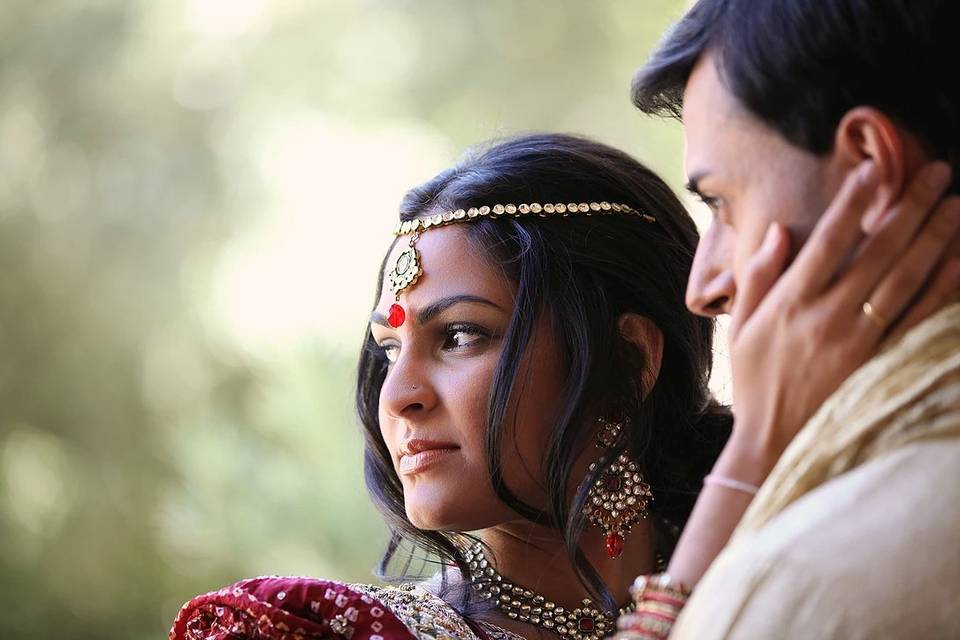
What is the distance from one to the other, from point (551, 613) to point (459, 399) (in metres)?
0.40

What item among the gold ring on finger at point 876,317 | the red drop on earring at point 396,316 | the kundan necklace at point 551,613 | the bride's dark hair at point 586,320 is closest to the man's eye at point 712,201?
the gold ring on finger at point 876,317

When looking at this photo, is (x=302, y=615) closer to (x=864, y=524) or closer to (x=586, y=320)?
(x=586, y=320)

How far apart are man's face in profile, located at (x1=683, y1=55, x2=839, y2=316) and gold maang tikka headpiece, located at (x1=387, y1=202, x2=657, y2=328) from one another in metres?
0.69

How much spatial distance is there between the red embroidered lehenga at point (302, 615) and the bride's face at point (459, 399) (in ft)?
0.60

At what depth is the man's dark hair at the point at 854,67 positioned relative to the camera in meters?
1.09

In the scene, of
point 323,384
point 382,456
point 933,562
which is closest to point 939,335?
point 933,562

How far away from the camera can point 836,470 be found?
1018mm

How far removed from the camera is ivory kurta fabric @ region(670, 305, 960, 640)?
0.90 meters

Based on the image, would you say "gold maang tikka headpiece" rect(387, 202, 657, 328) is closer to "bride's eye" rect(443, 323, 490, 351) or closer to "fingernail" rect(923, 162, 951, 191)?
"bride's eye" rect(443, 323, 490, 351)

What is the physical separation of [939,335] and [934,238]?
10 centimetres

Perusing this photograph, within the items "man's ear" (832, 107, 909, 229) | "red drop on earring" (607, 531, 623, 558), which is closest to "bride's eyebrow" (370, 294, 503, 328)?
"red drop on earring" (607, 531, 623, 558)

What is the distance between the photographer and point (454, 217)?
203 centimetres

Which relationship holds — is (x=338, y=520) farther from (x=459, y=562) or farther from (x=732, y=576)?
(x=732, y=576)

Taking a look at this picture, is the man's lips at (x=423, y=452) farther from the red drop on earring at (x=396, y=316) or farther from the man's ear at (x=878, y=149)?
the man's ear at (x=878, y=149)
